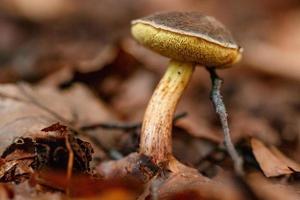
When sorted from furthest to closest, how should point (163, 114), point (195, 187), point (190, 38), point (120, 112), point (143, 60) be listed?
point (143, 60)
point (120, 112)
point (163, 114)
point (190, 38)
point (195, 187)

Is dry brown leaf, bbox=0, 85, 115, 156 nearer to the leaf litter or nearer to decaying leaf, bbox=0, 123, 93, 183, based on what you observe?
the leaf litter

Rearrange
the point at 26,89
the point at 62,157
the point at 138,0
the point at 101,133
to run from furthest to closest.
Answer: the point at 138,0 → the point at 26,89 → the point at 101,133 → the point at 62,157

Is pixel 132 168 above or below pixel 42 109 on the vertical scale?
below

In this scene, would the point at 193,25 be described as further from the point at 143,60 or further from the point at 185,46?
the point at 143,60

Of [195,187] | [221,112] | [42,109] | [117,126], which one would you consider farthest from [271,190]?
[42,109]

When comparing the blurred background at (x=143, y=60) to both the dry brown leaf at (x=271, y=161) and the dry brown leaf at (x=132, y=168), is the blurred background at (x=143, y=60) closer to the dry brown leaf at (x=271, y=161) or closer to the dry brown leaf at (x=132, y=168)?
the dry brown leaf at (x=271, y=161)

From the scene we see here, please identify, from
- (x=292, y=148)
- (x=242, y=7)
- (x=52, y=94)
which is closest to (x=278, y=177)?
(x=292, y=148)

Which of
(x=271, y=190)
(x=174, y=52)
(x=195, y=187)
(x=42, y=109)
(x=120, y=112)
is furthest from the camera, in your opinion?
(x=120, y=112)

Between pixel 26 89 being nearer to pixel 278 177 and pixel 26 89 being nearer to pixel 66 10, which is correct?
pixel 278 177
